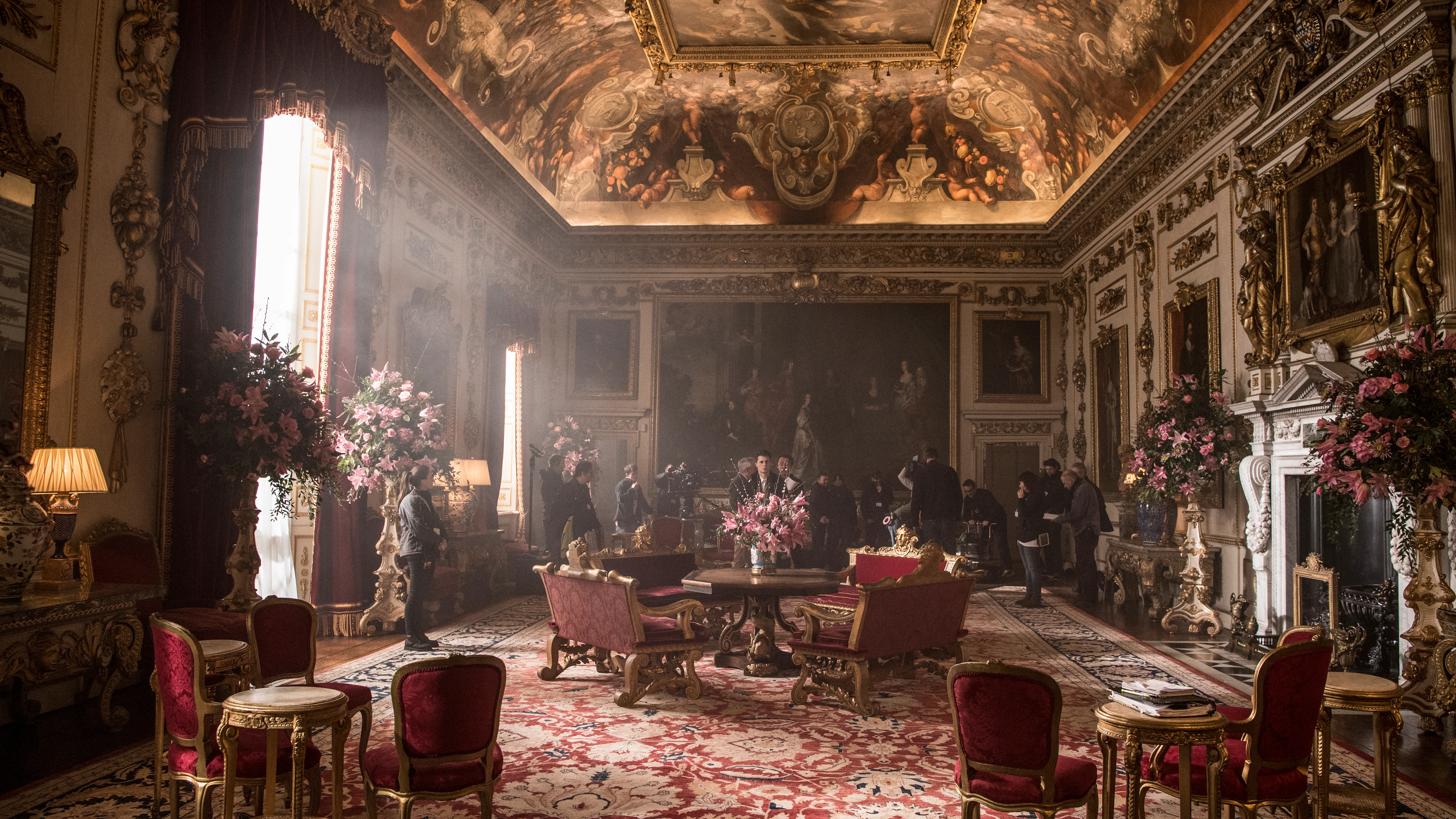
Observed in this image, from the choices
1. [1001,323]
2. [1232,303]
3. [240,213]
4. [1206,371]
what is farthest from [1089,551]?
[240,213]

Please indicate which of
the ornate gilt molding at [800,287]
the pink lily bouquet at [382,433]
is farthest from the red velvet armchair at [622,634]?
the ornate gilt molding at [800,287]

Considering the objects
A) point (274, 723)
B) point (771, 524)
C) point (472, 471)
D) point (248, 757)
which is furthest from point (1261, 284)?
point (248, 757)

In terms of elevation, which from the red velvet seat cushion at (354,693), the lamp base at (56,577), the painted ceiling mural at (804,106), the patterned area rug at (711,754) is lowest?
the patterned area rug at (711,754)

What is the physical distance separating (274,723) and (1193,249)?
10526 mm

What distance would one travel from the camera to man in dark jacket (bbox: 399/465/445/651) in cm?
802

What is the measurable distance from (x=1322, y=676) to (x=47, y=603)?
6.10 metres

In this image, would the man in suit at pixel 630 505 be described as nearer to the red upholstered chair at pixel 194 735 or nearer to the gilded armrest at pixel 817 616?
the gilded armrest at pixel 817 616

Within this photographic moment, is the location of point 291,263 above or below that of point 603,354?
below

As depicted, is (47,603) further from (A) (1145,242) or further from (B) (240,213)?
(A) (1145,242)

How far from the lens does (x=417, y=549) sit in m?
8.03

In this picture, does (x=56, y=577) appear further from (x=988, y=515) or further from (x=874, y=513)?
(x=874, y=513)

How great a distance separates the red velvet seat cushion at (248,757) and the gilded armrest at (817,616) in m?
3.87

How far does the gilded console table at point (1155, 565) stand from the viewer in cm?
988

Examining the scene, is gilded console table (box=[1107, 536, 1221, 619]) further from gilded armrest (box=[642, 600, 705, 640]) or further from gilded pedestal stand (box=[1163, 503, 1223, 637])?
gilded armrest (box=[642, 600, 705, 640])
